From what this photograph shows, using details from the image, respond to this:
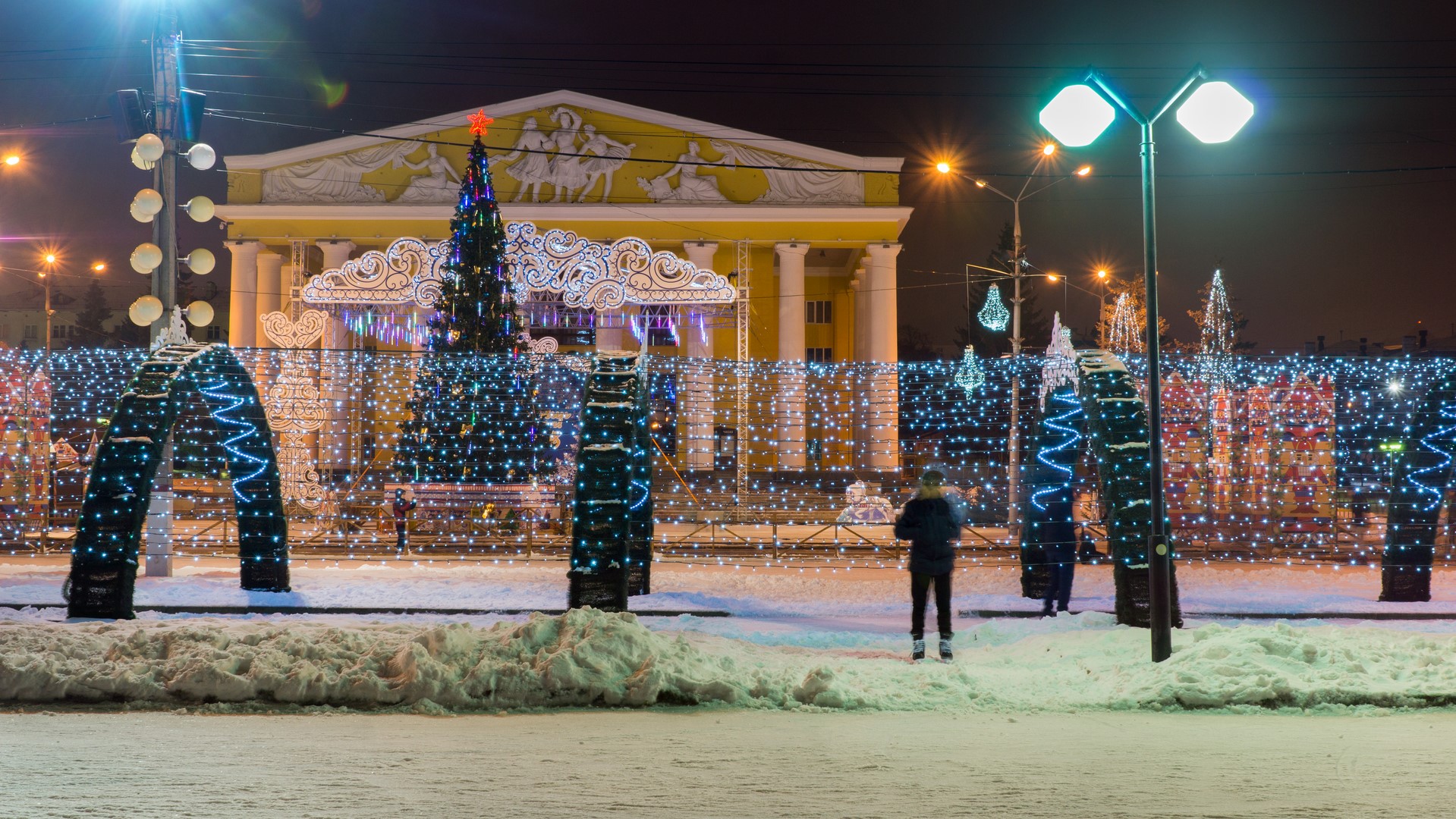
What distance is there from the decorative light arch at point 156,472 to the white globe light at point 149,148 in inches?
137

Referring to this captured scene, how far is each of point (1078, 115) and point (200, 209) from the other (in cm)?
1251

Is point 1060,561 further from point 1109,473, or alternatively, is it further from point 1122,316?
point 1122,316

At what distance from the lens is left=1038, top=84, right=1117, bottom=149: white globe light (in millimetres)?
9180

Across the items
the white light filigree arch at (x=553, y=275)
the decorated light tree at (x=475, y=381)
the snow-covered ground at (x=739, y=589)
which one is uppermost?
the white light filigree arch at (x=553, y=275)

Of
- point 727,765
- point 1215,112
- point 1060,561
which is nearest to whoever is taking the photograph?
point 727,765

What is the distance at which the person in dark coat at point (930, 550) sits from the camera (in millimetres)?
9719

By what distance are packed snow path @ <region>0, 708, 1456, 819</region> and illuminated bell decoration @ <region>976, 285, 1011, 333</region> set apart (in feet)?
71.6

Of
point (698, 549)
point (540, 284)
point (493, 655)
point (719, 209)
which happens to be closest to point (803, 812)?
point (493, 655)

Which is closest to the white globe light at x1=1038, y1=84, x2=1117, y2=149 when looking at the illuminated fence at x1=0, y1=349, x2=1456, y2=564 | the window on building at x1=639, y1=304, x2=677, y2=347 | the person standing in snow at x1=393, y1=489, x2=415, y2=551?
the illuminated fence at x1=0, y1=349, x2=1456, y2=564

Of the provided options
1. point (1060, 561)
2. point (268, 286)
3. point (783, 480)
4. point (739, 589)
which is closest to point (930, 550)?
point (1060, 561)

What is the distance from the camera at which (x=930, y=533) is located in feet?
32.1

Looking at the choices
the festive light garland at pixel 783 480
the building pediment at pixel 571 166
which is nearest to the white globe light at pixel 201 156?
the festive light garland at pixel 783 480

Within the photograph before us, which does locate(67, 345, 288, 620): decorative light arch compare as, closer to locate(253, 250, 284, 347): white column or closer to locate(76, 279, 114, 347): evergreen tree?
locate(253, 250, 284, 347): white column

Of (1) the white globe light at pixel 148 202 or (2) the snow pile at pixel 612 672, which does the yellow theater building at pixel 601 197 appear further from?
(2) the snow pile at pixel 612 672
